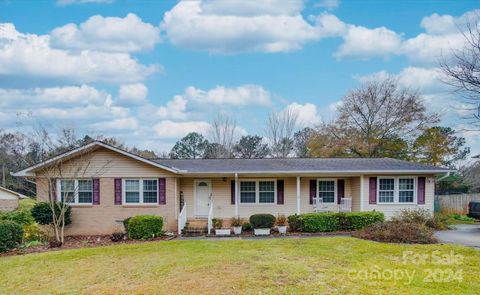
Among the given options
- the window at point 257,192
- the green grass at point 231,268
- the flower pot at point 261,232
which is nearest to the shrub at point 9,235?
the green grass at point 231,268

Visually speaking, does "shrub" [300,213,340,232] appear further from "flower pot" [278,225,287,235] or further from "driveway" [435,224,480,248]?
"driveway" [435,224,480,248]

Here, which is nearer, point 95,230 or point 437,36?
point 437,36

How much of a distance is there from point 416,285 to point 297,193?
1039 cm

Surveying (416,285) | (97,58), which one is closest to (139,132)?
(97,58)

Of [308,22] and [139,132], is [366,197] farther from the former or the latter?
[139,132]

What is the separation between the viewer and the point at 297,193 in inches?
714

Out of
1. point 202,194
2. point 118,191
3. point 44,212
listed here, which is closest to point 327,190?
point 202,194

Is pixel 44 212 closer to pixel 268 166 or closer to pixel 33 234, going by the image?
pixel 33 234

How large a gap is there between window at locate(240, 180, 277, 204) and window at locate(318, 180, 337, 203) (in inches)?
88.7

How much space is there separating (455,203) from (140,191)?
19013mm

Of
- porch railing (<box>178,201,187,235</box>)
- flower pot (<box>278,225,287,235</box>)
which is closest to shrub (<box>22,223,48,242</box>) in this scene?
porch railing (<box>178,201,187,235</box>)

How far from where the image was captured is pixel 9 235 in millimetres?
13133

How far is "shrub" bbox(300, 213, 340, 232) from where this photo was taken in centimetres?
1612

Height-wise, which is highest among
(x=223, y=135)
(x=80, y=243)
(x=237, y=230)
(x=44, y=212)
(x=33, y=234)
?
(x=223, y=135)
